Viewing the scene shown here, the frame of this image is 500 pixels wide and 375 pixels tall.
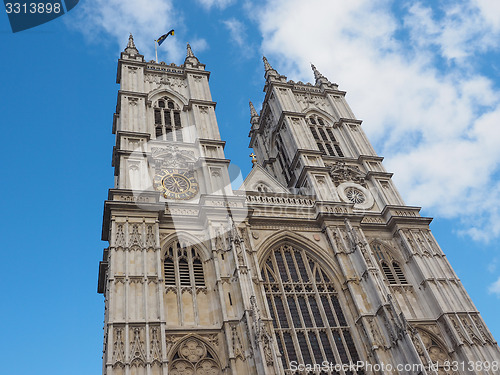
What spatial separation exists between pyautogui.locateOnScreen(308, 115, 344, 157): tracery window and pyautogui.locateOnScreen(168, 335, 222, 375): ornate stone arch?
690 inches

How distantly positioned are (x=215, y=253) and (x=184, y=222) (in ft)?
9.13

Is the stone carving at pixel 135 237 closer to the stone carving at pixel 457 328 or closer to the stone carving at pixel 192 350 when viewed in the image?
the stone carving at pixel 192 350

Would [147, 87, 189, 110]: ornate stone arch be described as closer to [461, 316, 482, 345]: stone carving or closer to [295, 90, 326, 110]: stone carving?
[295, 90, 326, 110]: stone carving

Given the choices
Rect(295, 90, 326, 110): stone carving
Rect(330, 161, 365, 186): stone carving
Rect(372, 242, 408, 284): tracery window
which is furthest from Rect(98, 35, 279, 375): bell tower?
Rect(295, 90, 326, 110): stone carving

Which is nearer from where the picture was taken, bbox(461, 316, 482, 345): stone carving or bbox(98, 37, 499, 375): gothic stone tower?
bbox(98, 37, 499, 375): gothic stone tower

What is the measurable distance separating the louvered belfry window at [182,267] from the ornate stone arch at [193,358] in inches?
116

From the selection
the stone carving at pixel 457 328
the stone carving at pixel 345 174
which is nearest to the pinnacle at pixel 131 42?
the stone carving at pixel 345 174

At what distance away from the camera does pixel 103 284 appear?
88.1 feet

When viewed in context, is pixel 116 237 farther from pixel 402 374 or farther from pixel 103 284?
pixel 402 374

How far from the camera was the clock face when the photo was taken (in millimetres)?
26141

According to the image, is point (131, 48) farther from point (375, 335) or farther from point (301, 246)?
point (375, 335)

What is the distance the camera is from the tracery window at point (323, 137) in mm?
33969

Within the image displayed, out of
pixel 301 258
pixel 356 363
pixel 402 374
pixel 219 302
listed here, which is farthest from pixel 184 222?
pixel 402 374

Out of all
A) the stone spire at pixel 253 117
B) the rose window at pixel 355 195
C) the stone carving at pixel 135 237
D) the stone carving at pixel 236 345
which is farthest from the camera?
the stone spire at pixel 253 117
